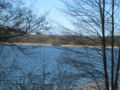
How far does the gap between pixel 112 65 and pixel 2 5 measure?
14.2ft

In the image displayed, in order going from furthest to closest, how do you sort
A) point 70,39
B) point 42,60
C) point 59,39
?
point 42,60, point 59,39, point 70,39

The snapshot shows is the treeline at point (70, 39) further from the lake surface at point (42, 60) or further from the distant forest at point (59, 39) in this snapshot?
the lake surface at point (42, 60)

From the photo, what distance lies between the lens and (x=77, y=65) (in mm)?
12523

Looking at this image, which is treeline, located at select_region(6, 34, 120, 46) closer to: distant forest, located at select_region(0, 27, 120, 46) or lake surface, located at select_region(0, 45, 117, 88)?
distant forest, located at select_region(0, 27, 120, 46)

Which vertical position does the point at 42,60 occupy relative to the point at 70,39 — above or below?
below

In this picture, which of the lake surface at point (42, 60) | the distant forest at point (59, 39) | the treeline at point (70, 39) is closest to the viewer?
the distant forest at point (59, 39)

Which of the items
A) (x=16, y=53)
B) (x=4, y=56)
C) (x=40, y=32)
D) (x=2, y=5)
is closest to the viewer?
(x=2, y=5)

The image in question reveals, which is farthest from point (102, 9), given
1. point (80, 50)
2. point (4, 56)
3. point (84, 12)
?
point (4, 56)

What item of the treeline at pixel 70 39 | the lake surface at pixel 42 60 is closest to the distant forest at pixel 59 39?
the treeline at pixel 70 39

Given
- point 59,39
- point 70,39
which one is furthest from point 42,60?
point 70,39

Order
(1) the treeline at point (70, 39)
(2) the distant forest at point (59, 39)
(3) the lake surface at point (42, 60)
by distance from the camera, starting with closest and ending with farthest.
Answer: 1. (2) the distant forest at point (59, 39)
2. (1) the treeline at point (70, 39)
3. (3) the lake surface at point (42, 60)

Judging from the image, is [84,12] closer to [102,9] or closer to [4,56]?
[102,9]

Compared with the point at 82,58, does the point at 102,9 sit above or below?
above

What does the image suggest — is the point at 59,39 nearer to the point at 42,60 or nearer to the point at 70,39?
the point at 70,39
